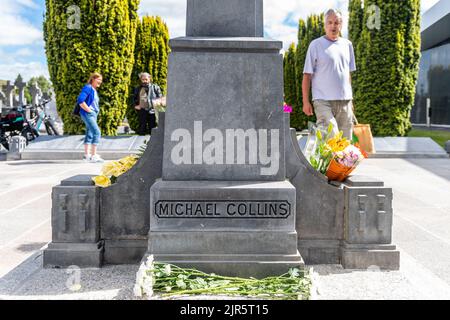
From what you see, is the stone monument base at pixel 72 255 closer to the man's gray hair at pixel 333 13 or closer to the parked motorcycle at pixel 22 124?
the man's gray hair at pixel 333 13

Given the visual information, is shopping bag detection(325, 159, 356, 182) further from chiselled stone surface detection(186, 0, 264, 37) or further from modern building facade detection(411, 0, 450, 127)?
modern building facade detection(411, 0, 450, 127)

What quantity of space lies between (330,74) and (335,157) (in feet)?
4.58

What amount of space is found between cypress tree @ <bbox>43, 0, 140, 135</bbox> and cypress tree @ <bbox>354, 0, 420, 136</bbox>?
7071 mm

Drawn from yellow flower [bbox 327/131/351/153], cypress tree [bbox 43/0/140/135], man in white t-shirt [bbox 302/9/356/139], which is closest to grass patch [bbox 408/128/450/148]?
cypress tree [bbox 43/0/140/135]

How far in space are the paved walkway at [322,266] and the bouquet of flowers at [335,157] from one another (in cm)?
75

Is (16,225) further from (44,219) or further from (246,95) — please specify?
(246,95)

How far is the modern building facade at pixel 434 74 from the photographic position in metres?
32.0

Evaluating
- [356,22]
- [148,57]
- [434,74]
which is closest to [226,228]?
[356,22]

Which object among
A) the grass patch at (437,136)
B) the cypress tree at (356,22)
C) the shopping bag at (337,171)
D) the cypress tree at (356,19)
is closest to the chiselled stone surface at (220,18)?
the shopping bag at (337,171)

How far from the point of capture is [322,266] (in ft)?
12.2

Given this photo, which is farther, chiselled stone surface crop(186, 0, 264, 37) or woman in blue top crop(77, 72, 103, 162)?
woman in blue top crop(77, 72, 103, 162)

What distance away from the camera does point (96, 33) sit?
42.8ft

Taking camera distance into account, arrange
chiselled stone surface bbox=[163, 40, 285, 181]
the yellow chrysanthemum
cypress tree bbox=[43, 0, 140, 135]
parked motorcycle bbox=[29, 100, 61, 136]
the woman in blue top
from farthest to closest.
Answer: parked motorcycle bbox=[29, 100, 61, 136] < cypress tree bbox=[43, 0, 140, 135] < the woman in blue top < the yellow chrysanthemum < chiselled stone surface bbox=[163, 40, 285, 181]

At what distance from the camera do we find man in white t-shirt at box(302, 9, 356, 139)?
195 inches
